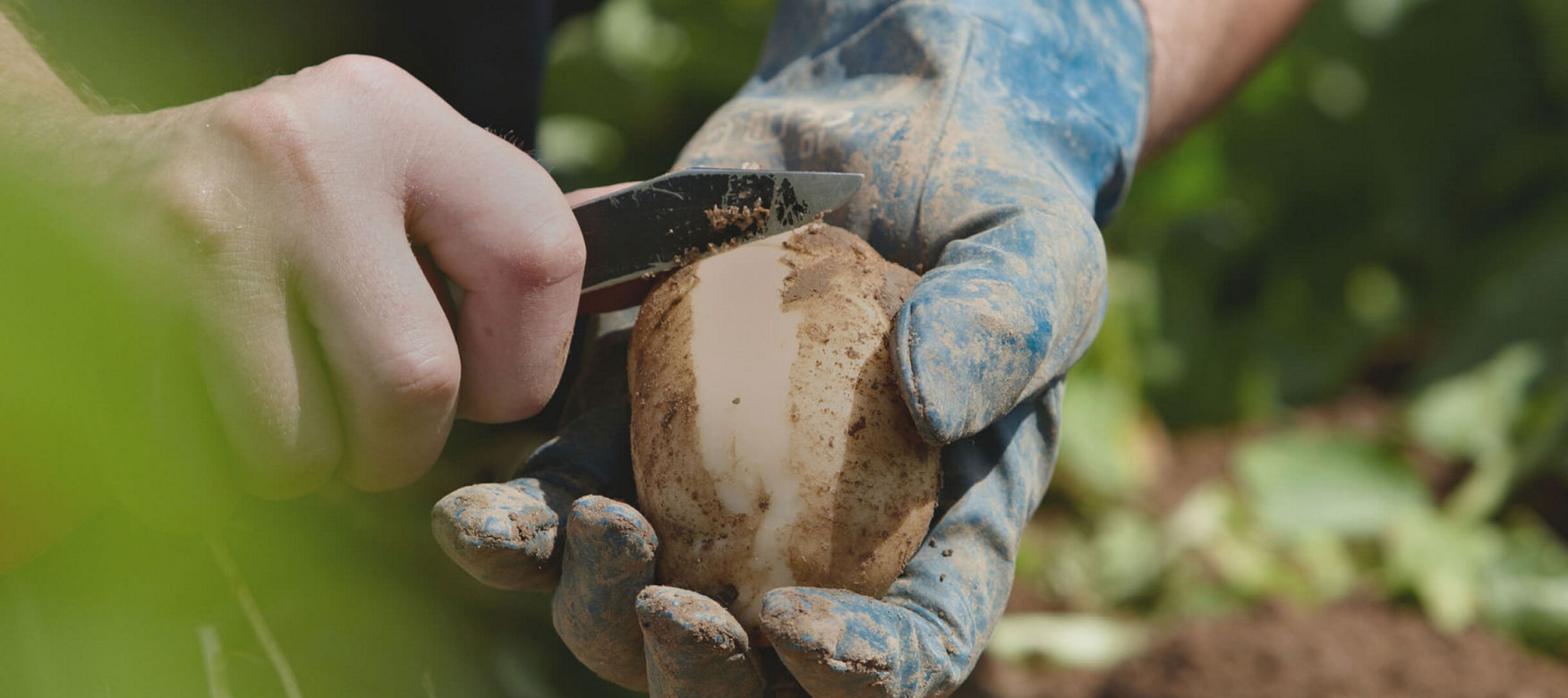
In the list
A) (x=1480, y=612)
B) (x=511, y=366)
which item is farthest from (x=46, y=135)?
(x=1480, y=612)

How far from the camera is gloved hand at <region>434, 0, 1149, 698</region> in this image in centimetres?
123

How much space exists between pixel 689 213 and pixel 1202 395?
3.09 m

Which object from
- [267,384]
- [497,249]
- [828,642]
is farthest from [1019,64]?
[267,384]

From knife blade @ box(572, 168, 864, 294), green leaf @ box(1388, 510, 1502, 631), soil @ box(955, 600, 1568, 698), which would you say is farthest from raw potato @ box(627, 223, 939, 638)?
green leaf @ box(1388, 510, 1502, 631)

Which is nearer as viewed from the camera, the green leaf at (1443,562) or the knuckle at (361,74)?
the knuckle at (361,74)

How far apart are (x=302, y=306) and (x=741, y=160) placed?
27.5 inches

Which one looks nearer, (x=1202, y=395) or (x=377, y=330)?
(x=377, y=330)

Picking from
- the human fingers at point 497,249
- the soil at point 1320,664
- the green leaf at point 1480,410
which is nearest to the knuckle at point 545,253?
the human fingers at point 497,249

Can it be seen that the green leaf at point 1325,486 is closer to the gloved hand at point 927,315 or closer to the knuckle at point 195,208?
the gloved hand at point 927,315

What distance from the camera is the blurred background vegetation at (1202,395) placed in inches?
55.2

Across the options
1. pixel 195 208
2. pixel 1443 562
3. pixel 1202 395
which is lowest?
pixel 1202 395

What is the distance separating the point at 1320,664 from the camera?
9.23ft

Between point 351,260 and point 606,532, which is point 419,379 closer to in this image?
point 351,260

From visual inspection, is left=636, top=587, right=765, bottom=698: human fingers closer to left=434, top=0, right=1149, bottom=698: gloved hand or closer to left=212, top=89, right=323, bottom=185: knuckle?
left=434, top=0, right=1149, bottom=698: gloved hand
